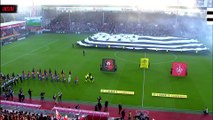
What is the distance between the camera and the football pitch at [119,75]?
29.7m

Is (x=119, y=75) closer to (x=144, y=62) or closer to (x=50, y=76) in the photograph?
(x=144, y=62)

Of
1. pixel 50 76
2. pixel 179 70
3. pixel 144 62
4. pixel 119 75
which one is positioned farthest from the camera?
pixel 144 62

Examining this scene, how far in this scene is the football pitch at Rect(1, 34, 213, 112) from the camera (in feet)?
97.6

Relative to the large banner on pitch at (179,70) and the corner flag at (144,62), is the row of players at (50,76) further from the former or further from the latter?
the large banner on pitch at (179,70)

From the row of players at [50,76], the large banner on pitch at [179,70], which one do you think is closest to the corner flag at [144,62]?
the large banner on pitch at [179,70]

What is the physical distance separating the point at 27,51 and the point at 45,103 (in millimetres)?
25629

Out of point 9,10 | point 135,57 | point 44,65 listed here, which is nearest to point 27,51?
point 44,65

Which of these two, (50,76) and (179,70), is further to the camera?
(50,76)

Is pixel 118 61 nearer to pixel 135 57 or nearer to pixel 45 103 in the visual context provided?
pixel 135 57

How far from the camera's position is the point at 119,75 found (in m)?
37.4

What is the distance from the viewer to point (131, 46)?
52656mm

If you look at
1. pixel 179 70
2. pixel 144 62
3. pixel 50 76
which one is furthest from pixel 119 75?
pixel 50 76

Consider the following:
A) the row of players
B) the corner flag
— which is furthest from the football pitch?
the corner flag

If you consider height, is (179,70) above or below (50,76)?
above
